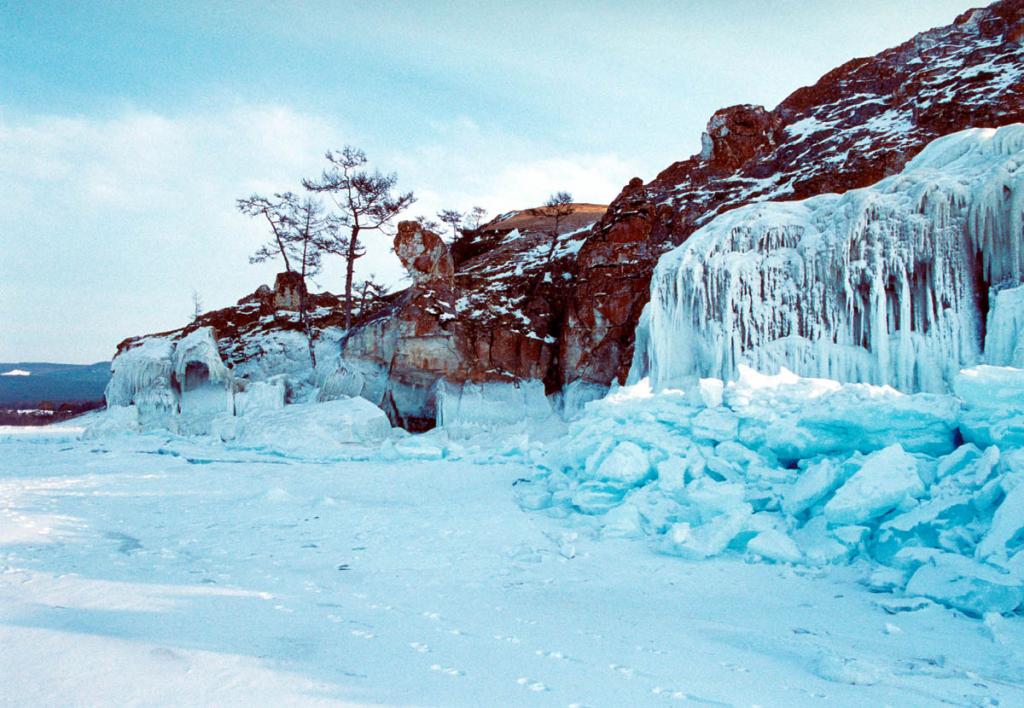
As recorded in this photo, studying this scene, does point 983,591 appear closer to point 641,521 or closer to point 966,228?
point 641,521

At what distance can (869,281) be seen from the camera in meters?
10.1

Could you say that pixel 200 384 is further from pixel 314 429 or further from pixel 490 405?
pixel 490 405

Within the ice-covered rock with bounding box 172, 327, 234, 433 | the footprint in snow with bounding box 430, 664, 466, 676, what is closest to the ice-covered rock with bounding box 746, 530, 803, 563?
the footprint in snow with bounding box 430, 664, 466, 676

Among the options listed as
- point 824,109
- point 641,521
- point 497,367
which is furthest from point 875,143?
point 641,521

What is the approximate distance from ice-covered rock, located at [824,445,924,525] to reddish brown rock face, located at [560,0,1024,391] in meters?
12.2

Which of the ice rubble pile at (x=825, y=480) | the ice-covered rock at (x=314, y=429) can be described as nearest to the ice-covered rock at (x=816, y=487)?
the ice rubble pile at (x=825, y=480)

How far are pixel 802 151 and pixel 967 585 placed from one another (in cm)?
Result: 2051

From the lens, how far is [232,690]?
2.43m

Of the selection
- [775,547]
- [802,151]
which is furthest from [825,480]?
[802,151]

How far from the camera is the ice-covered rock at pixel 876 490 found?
16.4 ft

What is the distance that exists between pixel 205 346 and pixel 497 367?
387 inches

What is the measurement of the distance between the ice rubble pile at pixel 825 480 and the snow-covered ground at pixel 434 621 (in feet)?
0.83

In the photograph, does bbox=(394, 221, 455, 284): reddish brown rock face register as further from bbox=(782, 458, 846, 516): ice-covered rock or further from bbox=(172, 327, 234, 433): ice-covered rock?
bbox=(782, 458, 846, 516): ice-covered rock

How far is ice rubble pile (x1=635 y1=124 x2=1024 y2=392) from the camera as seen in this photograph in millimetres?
9180
